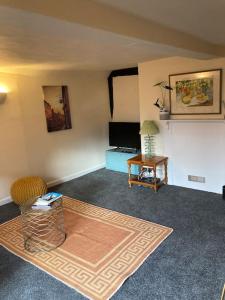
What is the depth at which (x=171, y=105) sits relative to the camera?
13.2ft

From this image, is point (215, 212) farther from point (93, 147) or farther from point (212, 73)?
point (93, 147)

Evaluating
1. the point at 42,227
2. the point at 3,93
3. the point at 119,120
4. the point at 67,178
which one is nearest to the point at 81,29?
the point at 42,227

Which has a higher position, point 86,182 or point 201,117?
point 201,117

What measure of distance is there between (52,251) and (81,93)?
10.5 feet

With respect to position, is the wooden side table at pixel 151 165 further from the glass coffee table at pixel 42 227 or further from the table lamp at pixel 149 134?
the glass coffee table at pixel 42 227

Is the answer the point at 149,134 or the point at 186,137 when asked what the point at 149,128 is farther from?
the point at 186,137

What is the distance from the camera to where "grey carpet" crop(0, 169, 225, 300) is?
2.04m

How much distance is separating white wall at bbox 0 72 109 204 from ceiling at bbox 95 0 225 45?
2778 mm

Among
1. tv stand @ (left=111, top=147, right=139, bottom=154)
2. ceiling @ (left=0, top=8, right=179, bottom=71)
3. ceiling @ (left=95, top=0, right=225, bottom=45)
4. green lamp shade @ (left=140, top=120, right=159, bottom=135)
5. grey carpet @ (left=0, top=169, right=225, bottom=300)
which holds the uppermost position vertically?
ceiling @ (left=95, top=0, right=225, bottom=45)

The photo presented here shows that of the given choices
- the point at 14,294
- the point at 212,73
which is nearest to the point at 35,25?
the point at 14,294

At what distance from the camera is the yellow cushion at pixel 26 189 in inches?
146

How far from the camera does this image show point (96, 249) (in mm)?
2637

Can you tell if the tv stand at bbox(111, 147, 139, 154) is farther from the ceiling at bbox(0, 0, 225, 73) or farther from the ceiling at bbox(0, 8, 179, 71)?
the ceiling at bbox(0, 0, 225, 73)

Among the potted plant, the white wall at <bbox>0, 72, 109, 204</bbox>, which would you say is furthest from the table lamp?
the white wall at <bbox>0, 72, 109, 204</bbox>
